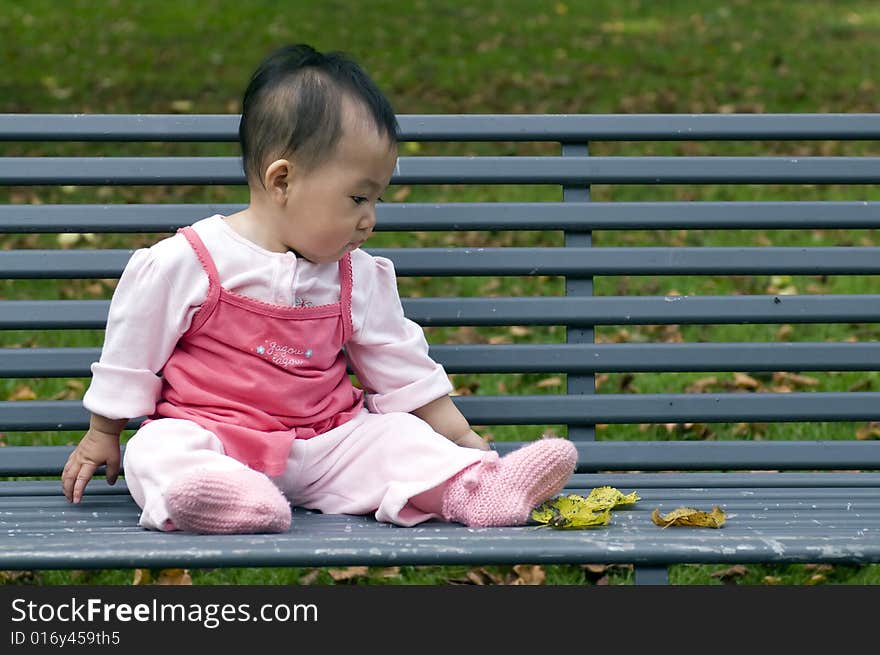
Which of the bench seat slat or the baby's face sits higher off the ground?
the baby's face

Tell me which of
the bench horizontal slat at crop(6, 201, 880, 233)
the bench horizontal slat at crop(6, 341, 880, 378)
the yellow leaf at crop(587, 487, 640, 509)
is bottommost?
the yellow leaf at crop(587, 487, 640, 509)

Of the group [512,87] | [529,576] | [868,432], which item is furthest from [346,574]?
[512,87]

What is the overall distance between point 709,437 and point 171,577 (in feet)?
6.10

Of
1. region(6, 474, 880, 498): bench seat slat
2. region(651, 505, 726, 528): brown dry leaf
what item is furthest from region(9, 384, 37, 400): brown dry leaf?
region(651, 505, 726, 528): brown dry leaf

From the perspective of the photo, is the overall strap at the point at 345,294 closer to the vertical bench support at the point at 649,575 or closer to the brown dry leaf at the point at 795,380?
the vertical bench support at the point at 649,575

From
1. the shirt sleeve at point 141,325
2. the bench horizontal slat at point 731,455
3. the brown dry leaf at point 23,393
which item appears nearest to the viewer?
the shirt sleeve at point 141,325

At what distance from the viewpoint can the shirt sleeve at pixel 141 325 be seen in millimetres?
2711

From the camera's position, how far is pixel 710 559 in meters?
2.17

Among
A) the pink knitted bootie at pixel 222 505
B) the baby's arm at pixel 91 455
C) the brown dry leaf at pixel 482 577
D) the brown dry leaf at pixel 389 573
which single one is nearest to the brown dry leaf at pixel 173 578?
the brown dry leaf at pixel 389 573

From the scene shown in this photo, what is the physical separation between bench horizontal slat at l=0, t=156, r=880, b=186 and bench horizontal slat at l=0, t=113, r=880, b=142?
0.19 feet

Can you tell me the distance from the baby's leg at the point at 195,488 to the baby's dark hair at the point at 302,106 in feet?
1.89

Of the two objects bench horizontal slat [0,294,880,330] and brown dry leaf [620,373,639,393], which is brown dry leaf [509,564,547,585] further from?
brown dry leaf [620,373,639,393]

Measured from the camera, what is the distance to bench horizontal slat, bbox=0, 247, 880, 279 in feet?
10.4

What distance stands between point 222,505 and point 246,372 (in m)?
0.43
